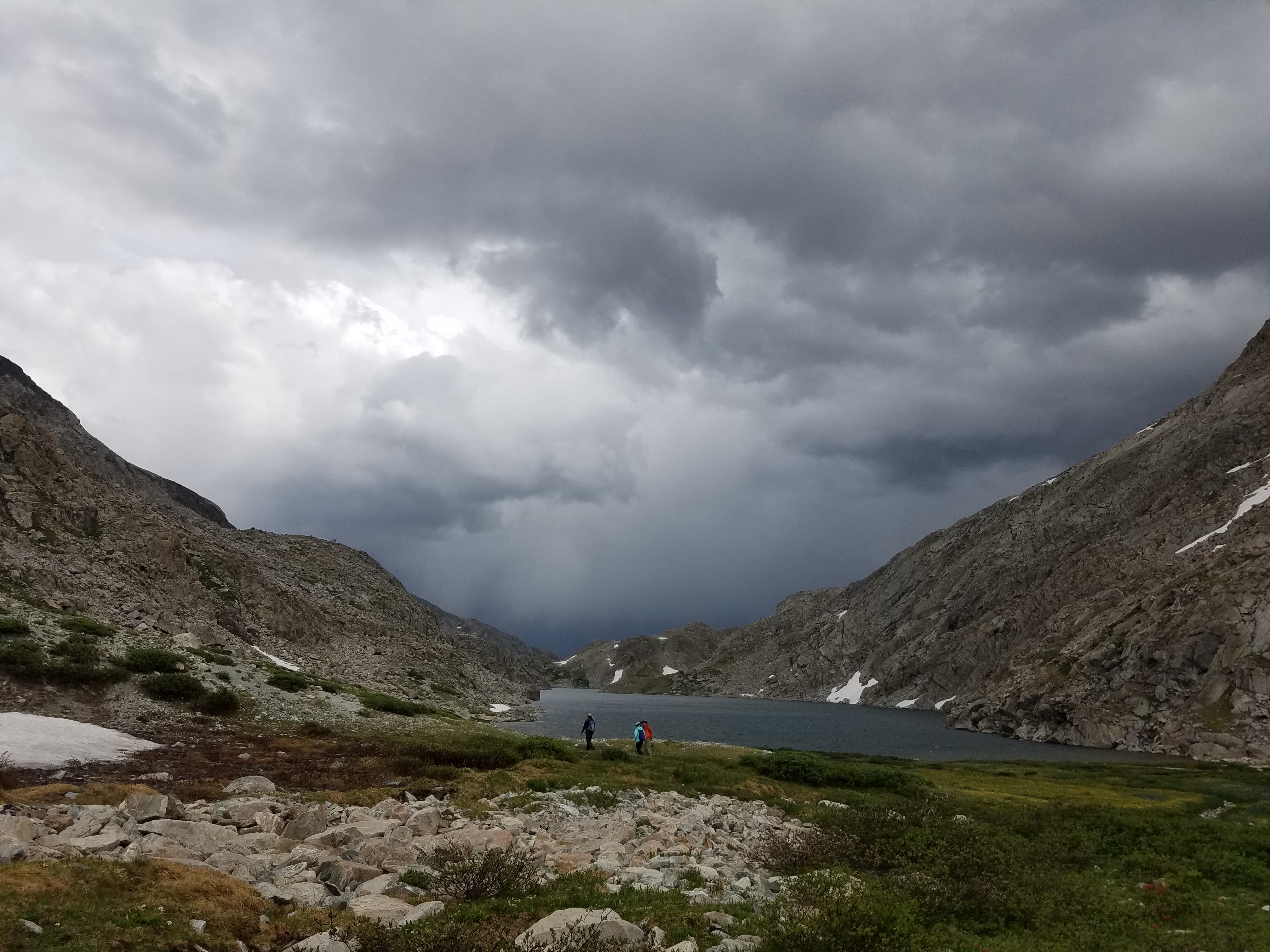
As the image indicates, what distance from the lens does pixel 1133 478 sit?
618 feet

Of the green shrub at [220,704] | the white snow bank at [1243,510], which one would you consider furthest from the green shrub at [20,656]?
the white snow bank at [1243,510]

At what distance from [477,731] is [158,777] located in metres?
31.5

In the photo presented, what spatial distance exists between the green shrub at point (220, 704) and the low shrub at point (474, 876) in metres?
35.0

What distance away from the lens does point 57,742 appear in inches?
1176

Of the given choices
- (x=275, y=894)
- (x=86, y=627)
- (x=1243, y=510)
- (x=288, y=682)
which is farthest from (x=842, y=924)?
(x=1243, y=510)

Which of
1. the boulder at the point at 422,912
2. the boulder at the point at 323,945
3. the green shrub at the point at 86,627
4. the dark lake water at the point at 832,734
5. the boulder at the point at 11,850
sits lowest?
the dark lake water at the point at 832,734

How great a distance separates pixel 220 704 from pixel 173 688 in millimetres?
2769

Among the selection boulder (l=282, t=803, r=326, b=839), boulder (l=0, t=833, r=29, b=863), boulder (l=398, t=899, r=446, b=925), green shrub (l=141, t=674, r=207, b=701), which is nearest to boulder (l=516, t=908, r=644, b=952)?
boulder (l=398, t=899, r=446, b=925)

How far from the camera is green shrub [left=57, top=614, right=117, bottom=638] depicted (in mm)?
47906

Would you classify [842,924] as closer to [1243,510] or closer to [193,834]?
[193,834]

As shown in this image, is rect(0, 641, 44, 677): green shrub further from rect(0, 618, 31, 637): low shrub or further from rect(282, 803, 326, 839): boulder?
rect(282, 803, 326, 839): boulder

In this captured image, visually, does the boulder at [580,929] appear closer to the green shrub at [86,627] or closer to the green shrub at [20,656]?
the green shrub at [20,656]

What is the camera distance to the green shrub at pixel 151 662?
44812 millimetres

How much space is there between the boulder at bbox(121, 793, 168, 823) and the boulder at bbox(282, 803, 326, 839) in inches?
109
